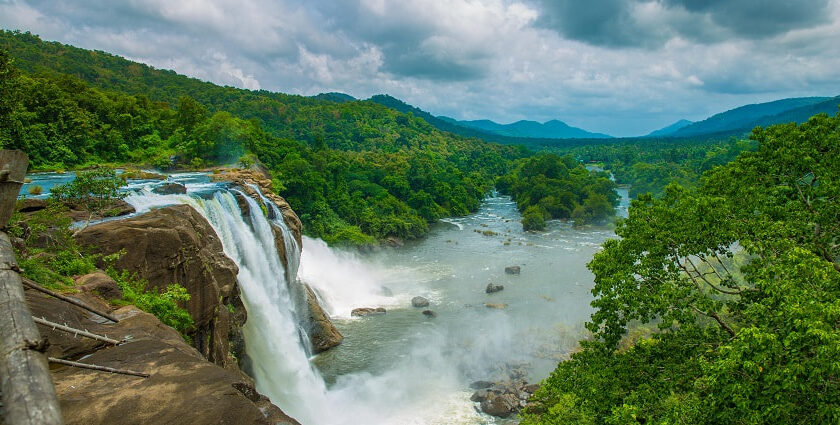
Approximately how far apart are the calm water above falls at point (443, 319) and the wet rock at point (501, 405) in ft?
1.45

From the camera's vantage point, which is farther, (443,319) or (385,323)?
(443,319)

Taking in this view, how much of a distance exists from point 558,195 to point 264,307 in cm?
5667

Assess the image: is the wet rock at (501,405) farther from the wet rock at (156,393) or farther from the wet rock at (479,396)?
the wet rock at (156,393)

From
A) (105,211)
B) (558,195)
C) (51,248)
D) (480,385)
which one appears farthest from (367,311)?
(558,195)

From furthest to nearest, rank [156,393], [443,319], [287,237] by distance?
[443,319] → [287,237] → [156,393]

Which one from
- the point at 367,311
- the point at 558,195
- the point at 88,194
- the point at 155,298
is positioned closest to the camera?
the point at 155,298

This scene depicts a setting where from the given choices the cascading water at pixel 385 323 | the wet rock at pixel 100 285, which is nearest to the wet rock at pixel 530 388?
the cascading water at pixel 385 323

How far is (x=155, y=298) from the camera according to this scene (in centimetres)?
1205

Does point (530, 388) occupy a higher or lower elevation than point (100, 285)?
lower

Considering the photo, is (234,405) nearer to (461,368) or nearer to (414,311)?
(461,368)

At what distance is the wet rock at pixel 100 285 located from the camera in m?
10.9

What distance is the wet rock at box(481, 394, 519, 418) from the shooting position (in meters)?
19.4

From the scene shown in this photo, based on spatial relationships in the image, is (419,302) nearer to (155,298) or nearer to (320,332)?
(320,332)

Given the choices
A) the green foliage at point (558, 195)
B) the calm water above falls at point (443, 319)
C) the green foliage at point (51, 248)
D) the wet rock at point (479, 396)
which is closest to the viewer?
the green foliage at point (51, 248)
